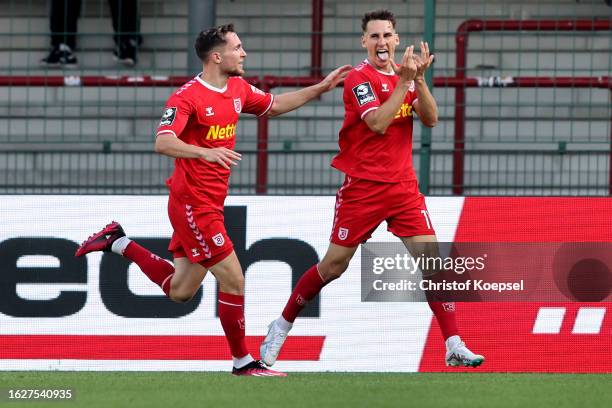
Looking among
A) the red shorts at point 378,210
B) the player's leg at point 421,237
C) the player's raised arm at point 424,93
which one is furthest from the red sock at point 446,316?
the player's raised arm at point 424,93

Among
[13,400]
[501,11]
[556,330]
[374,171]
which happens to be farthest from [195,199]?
[501,11]

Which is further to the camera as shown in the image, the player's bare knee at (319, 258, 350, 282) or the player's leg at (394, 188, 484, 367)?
the player's bare knee at (319, 258, 350, 282)

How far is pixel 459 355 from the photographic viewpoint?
26.1ft

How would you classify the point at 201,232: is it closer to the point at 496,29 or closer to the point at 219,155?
the point at 219,155

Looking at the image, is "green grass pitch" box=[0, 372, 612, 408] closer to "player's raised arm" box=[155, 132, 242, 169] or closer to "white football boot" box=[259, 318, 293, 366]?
"white football boot" box=[259, 318, 293, 366]

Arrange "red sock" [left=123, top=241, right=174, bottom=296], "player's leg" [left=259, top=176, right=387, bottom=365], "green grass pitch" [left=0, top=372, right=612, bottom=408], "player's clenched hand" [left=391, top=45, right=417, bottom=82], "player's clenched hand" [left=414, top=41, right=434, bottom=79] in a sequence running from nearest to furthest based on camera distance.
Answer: "green grass pitch" [left=0, top=372, right=612, bottom=408], "player's clenched hand" [left=391, top=45, right=417, bottom=82], "player's clenched hand" [left=414, top=41, right=434, bottom=79], "player's leg" [left=259, top=176, right=387, bottom=365], "red sock" [left=123, top=241, right=174, bottom=296]

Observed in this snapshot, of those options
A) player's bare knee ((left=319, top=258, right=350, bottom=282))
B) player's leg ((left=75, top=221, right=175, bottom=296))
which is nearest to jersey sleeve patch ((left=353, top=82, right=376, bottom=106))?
player's bare knee ((left=319, top=258, right=350, bottom=282))

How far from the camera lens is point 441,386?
7215mm

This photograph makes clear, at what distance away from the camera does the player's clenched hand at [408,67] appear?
7.65m

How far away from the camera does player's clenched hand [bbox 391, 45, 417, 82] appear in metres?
7.65

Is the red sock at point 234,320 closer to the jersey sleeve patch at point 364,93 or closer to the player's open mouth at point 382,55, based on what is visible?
the jersey sleeve patch at point 364,93

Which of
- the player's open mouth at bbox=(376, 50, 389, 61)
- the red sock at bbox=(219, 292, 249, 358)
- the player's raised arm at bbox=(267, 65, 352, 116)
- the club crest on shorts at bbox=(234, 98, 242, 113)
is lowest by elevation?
the red sock at bbox=(219, 292, 249, 358)

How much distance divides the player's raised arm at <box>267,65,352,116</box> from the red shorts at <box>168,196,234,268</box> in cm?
→ 86

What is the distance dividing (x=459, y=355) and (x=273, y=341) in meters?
1.18
